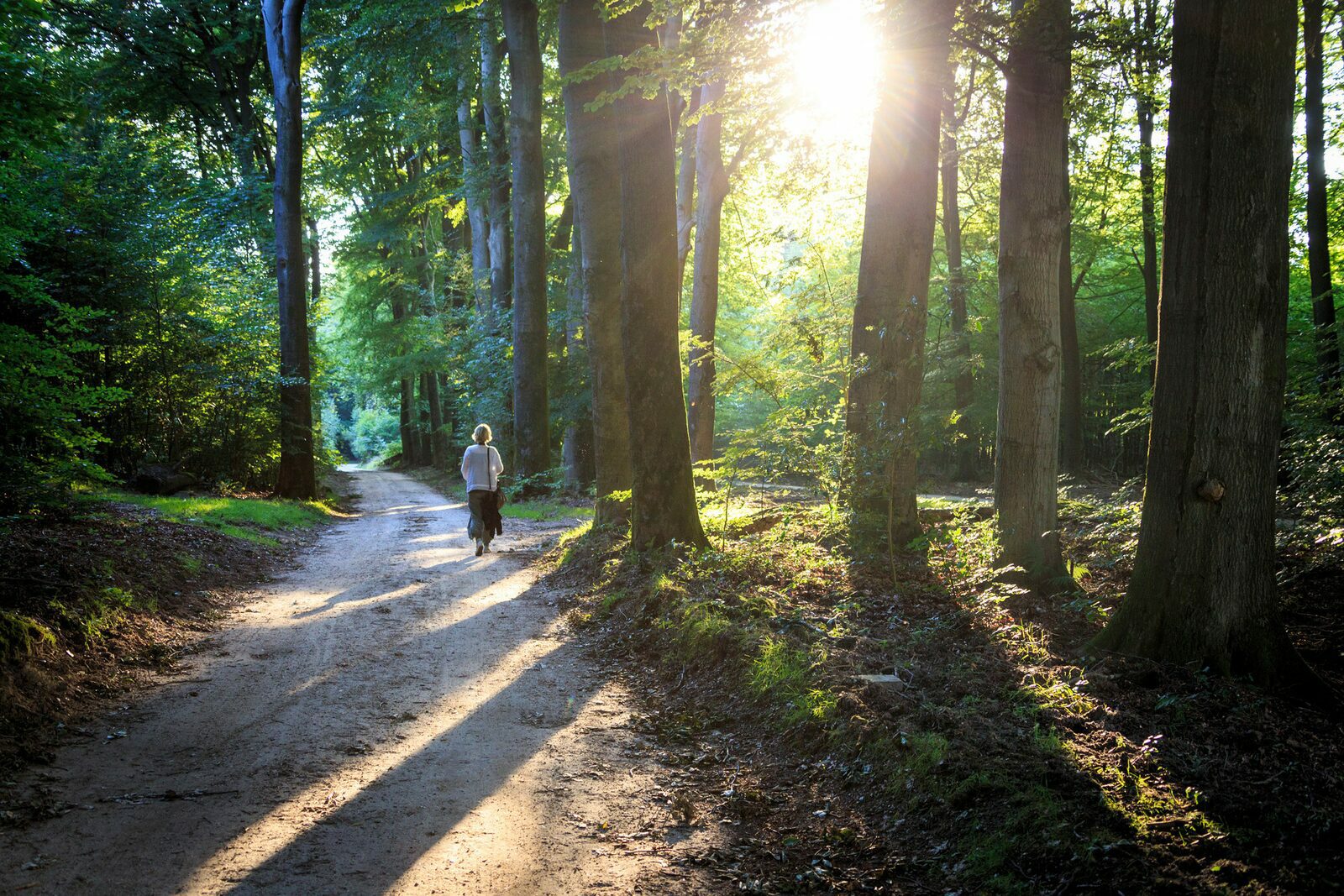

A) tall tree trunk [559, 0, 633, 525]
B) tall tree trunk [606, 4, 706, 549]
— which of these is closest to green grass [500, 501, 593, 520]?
tall tree trunk [559, 0, 633, 525]

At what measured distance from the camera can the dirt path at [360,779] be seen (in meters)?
3.45

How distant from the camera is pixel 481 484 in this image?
39.0ft

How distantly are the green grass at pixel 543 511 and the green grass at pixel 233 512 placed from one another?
396cm

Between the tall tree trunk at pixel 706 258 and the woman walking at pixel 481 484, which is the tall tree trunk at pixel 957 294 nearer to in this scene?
the tall tree trunk at pixel 706 258

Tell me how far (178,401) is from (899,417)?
48.0 ft

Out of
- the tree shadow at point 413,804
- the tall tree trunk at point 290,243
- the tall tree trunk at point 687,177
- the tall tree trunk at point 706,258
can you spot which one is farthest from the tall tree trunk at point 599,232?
the tall tree trunk at point 290,243

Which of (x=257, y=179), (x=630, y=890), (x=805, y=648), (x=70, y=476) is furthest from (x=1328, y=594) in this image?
(x=257, y=179)

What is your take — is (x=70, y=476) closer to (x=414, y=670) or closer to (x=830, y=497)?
(x=414, y=670)

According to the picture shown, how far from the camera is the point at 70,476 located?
7.16 m

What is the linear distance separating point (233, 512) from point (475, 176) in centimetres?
1306

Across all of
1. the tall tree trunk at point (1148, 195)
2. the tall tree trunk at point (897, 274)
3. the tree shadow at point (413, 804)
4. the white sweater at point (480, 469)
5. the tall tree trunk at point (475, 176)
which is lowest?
the tree shadow at point (413, 804)

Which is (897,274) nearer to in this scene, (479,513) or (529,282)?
(479,513)

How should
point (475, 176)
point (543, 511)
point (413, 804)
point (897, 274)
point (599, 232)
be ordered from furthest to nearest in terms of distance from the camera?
point (475, 176), point (543, 511), point (599, 232), point (897, 274), point (413, 804)

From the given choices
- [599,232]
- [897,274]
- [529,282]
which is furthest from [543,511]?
[897,274]
